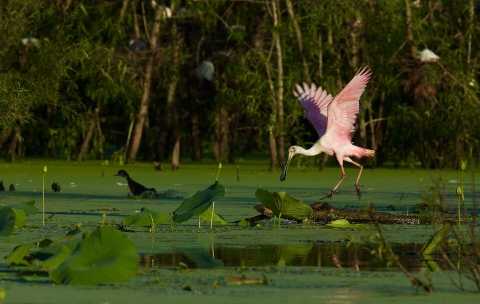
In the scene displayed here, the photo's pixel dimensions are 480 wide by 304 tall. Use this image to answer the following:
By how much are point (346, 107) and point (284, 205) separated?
3272 millimetres

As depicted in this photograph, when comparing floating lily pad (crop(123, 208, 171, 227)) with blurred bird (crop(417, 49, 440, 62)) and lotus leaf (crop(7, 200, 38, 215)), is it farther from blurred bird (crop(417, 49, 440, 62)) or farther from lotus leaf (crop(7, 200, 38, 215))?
blurred bird (crop(417, 49, 440, 62))

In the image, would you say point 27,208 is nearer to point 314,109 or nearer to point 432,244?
point 432,244

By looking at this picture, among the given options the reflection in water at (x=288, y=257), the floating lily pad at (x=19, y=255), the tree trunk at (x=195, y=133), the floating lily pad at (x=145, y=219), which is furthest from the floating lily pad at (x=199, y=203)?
the tree trunk at (x=195, y=133)

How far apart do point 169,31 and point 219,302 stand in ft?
45.0

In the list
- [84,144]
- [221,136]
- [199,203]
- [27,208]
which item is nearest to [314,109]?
[199,203]

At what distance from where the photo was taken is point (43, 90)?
13.2m

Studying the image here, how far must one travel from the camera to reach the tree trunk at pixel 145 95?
17.1 meters

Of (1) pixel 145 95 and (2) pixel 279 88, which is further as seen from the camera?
(1) pixel 145 95

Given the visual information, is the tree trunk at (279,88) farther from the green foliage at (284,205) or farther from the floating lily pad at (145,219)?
the floating lily pad at (145,219)

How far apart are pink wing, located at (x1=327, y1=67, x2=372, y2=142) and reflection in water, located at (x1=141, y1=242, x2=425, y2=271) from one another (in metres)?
3.80

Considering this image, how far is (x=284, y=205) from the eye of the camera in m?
7.37

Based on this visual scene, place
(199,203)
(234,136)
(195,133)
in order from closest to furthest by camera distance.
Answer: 1. (199,203)
2. (234,136)
3. (195,133)

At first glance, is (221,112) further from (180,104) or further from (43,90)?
(43,90)

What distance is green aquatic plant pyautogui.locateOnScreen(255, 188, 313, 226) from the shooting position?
7.25 metres
